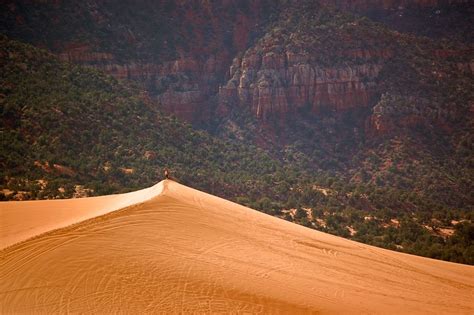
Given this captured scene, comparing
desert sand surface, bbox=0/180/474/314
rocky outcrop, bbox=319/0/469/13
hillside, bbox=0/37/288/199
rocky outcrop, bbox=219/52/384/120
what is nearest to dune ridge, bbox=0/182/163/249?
desert sand surface, bbox=0/180/474/314

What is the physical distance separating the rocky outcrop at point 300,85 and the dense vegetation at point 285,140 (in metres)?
1.14

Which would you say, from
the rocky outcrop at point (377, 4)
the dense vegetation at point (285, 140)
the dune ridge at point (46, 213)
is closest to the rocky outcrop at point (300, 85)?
the dense vegetation at point (285, 140)

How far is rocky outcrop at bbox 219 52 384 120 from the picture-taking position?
2574 inches

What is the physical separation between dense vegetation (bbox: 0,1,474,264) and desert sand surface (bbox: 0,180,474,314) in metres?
13.0

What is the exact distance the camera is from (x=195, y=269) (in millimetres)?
13375

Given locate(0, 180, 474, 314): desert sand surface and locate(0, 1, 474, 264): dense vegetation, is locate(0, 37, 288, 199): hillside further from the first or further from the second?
locate(0, 180, 474, 314): desert sand surface

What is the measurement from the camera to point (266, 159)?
57.0 meters

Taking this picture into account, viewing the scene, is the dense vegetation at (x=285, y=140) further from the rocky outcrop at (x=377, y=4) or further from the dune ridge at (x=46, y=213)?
the rocky outcrop at (x=377, y=4)

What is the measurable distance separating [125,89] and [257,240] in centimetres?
3915

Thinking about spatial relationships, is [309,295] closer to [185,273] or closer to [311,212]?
[185,273]

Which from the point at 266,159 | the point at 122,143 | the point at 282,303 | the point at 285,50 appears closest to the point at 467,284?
the point at 282,303

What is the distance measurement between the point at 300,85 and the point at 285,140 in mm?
7597

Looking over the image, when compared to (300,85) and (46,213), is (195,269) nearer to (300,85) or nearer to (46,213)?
(46,213)

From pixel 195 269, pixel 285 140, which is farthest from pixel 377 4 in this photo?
pixel 195 269
